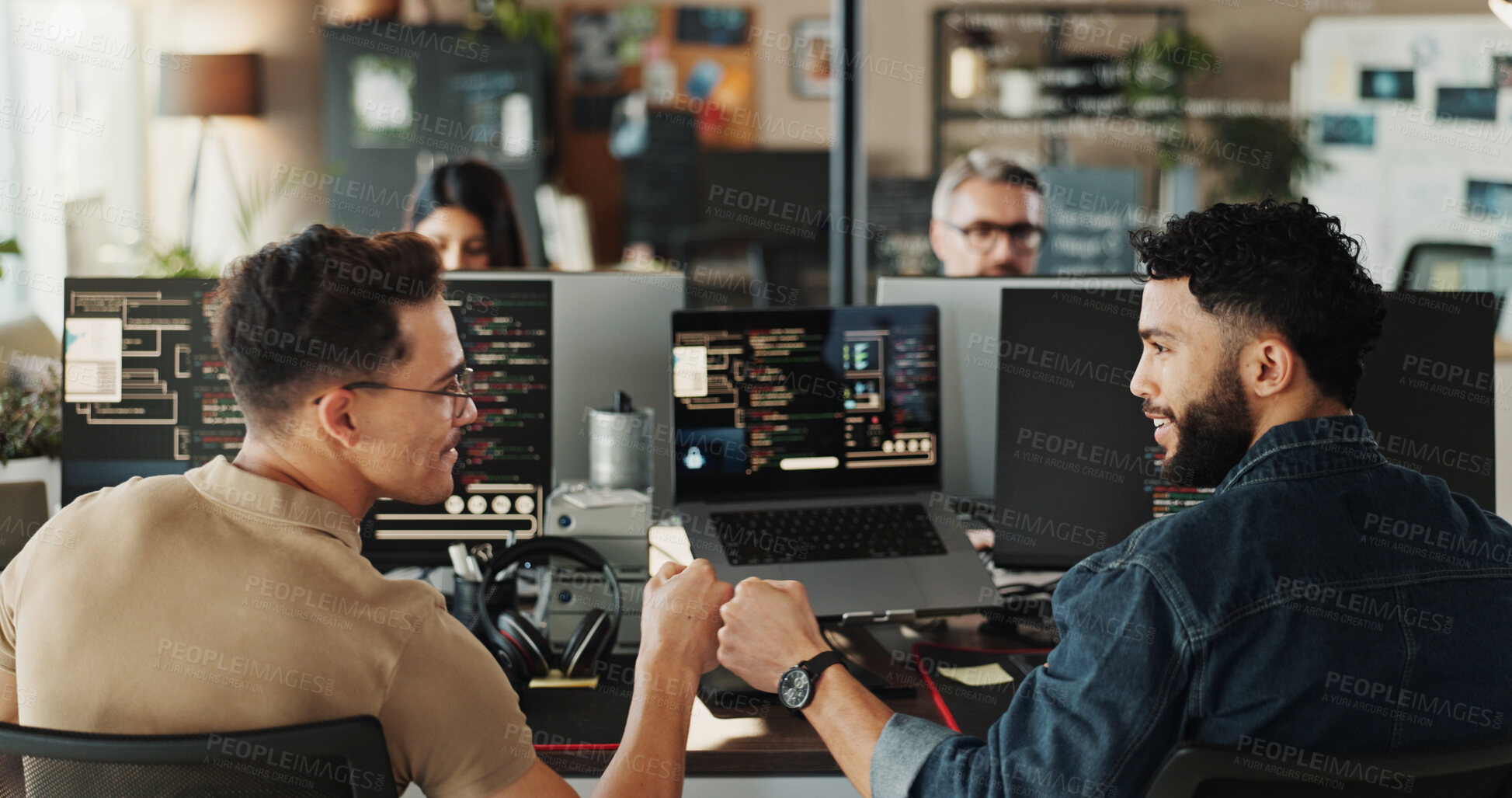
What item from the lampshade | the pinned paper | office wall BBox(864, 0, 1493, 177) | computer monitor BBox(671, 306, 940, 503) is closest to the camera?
the pinned paper

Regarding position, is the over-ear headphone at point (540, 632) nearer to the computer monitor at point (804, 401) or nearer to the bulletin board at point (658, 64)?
the computer monitor at point (804, 401)

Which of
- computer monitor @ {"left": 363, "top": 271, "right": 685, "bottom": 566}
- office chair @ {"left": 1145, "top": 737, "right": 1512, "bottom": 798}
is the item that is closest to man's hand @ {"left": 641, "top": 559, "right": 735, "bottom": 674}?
computer monitor @ {"left": 363, "top": 271, "right": 685, "bottom": 566}

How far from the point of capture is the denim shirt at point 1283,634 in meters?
1.03

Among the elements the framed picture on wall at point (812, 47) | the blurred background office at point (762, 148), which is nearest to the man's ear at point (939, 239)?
the blurred background office at point (762, 148)

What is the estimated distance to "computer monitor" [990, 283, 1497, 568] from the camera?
1.74 meters

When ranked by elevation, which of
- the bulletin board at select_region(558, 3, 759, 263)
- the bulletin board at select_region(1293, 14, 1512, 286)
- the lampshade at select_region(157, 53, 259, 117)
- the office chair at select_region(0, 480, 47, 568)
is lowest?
the office chair at select_region(0, 480, 47, 568)

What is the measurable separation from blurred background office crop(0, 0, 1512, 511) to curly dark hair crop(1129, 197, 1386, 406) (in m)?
1.74

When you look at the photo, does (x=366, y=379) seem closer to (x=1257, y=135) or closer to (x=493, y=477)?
(x=493, y=477)

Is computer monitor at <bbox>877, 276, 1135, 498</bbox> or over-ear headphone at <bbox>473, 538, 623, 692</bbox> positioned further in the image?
computer monitor at <bbox>877, 276, 1135, 498</bbox>

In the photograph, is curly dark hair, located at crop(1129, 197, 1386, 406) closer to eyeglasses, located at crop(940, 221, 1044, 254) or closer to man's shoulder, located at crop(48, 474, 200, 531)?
man's shoulder, located at crop(48, 474, 200, 531)

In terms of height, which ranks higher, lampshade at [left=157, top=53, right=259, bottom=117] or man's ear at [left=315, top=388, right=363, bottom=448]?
lampshade at [left=157, top=53, right=259, bottom=117]

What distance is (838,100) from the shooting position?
13.8 feet

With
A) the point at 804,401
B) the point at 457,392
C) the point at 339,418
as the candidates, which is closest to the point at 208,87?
the point at 804,401

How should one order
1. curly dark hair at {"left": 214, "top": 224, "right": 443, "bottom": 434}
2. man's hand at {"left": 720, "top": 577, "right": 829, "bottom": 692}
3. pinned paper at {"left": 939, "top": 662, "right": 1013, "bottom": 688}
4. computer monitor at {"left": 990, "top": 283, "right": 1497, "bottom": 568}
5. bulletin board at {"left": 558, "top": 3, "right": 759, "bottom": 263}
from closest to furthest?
curly dark hair at {"left": 214, "top": 224, "right": 443, "bottom": 434}
man's hand at {"left": 720, "top": 577, "right": 829, "bottom": 692}
pinned paper at {"left": 939, "top": 662, "right": 1013, "bottom": 688}
computer monitor at {"left": 990, "top": 283, "right": 1497, "bottom": 568}
bulletin board at {"left": 558, "top": 3, "right": 759, "bottom": 263}
